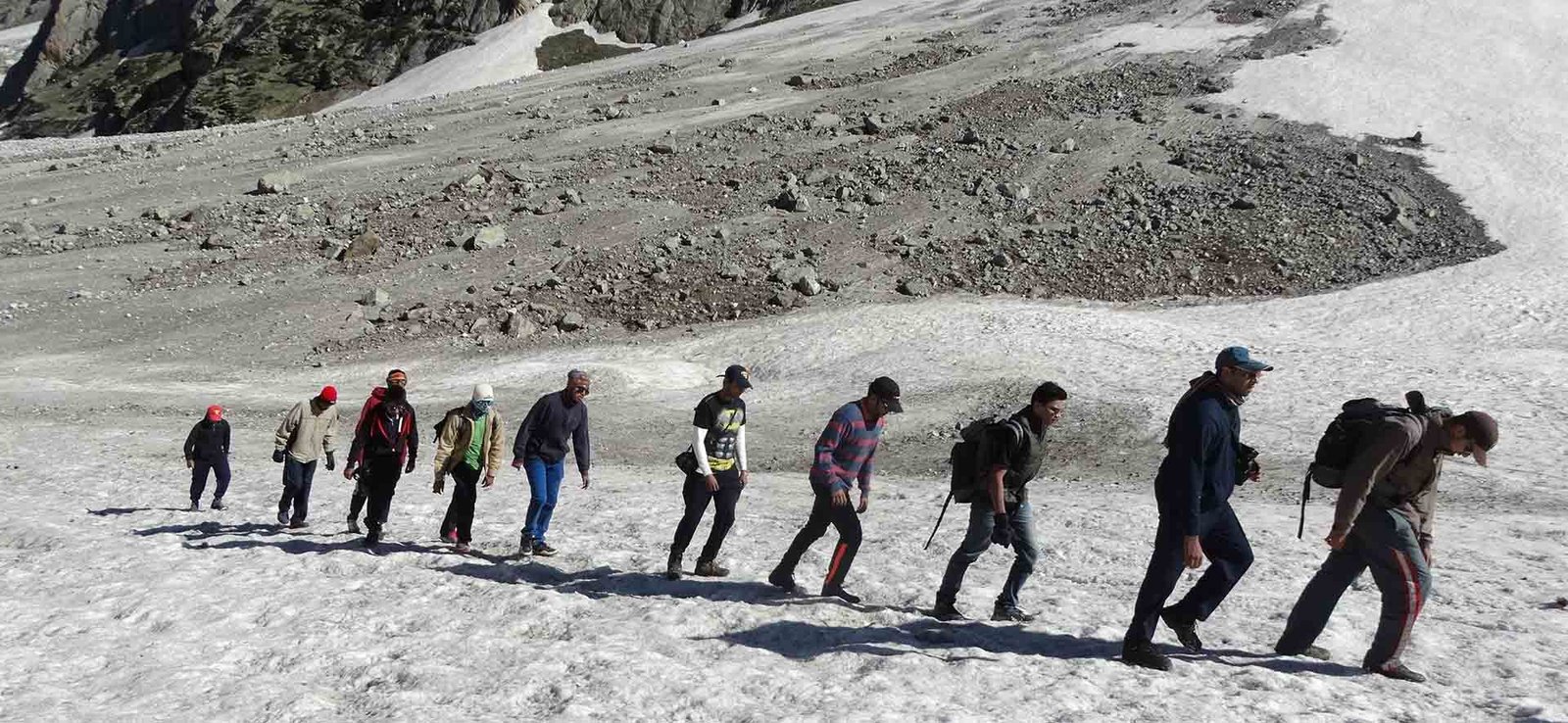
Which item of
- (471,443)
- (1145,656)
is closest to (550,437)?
(471,443)

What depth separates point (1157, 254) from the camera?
3350 centimetres

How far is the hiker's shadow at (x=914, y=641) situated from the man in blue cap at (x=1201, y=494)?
711 mm

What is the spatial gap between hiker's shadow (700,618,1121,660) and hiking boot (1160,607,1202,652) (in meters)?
0.52

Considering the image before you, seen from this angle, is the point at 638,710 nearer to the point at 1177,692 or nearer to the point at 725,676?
the point at 725,676

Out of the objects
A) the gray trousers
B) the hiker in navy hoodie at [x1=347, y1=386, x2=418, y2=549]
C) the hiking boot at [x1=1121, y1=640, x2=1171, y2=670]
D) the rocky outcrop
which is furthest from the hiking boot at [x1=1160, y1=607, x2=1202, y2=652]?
the rocky outcrop

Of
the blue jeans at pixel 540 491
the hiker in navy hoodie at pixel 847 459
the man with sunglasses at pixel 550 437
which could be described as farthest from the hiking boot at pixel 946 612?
the blue jeans at pixel 540 491

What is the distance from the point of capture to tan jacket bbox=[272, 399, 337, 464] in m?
13.7

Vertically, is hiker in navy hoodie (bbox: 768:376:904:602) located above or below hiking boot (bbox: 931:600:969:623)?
above

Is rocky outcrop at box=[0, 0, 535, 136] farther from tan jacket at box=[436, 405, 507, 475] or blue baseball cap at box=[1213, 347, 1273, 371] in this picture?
blue baseball cap at box=[1213, 347, 1273, 371]

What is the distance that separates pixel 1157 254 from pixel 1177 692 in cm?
2747

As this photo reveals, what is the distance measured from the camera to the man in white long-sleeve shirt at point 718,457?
33.9 ft

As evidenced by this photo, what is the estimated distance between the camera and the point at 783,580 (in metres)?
10.6

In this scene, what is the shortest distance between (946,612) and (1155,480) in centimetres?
225

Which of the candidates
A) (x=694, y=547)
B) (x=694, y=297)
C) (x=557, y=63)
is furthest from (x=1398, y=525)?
(x=557, y=63)
